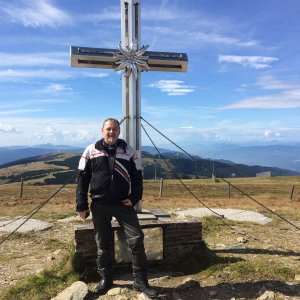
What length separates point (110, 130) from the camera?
6.70m

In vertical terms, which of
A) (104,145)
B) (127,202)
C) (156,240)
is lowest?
(156,240)

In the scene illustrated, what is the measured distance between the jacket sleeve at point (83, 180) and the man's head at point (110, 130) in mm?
430

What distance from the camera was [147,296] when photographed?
645cm

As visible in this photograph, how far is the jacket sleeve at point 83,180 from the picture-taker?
22.3ft

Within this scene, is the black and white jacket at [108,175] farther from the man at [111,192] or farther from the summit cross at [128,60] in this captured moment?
the summit cross at [128,60]

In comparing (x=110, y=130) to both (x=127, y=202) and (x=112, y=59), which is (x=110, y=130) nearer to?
(x=127, y=202)

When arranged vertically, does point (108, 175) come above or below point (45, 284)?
above

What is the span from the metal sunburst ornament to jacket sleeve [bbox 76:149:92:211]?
269 centimetres

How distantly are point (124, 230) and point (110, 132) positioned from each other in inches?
68.0

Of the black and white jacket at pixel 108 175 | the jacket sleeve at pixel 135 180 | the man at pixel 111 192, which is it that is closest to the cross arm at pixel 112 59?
the man at pixel 111 192

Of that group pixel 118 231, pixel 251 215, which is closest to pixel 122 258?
pixel 118 231

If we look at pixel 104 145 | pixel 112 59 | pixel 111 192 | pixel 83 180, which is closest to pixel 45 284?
pixel 83 180

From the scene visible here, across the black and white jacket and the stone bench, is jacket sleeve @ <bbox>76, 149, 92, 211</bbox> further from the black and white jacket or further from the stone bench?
the stone bench

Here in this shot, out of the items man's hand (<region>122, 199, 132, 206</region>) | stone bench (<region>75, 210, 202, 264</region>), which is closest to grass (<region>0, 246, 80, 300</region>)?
stone bench (<region>75, 210, 202, 264</region>)
